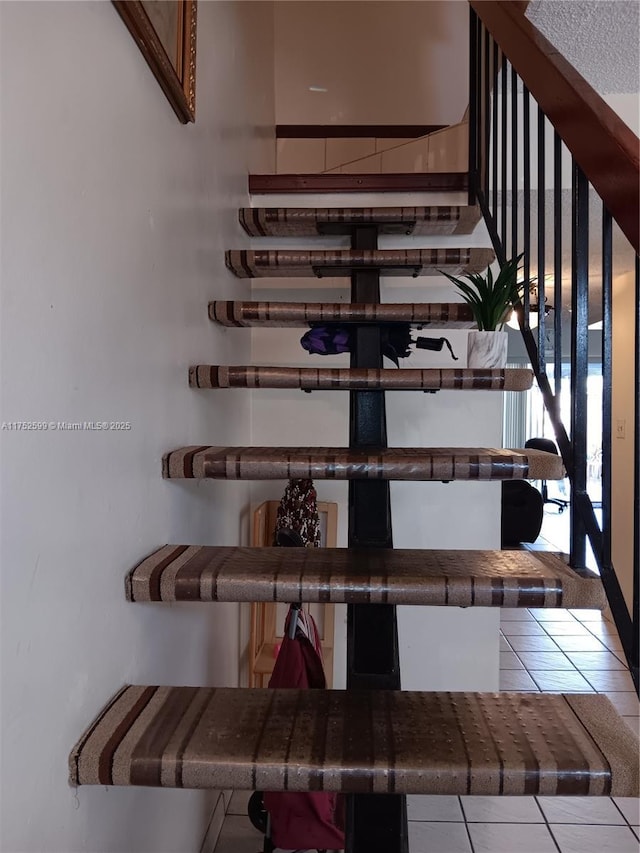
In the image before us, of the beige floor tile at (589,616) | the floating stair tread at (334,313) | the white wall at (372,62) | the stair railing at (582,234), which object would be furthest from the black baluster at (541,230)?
the white wall at (372,62)

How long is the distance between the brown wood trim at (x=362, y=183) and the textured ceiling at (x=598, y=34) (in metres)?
0.47

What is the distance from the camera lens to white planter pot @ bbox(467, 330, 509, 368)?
1362mm

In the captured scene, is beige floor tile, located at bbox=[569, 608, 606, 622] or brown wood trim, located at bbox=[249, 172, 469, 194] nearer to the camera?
brown wood trim, located at bbox=[249, 172, 469, 194]

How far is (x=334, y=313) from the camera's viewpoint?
144cm

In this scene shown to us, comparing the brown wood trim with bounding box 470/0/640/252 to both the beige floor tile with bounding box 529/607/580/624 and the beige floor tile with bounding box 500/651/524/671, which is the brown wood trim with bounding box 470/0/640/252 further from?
the beige floor tile with bounding box 529/607/580/624

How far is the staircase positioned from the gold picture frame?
1.87 feet

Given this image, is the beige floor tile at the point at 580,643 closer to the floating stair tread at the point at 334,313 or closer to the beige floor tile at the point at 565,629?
the beige floor tile at the point at 565,629

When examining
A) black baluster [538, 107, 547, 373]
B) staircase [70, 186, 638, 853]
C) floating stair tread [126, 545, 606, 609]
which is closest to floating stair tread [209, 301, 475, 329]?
staircase [70, 186, 638, 853]

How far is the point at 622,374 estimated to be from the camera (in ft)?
13.2

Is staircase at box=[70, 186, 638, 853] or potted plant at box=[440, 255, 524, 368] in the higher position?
potted plant at box=[440, 255, 524, 368]

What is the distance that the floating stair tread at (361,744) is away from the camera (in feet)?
2.32

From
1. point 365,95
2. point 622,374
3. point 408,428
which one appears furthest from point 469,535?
point 365,95

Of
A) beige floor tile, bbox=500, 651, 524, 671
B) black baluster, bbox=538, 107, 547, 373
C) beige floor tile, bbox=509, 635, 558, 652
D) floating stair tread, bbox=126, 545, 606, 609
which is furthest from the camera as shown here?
beige floor tile, bbox=509, 635, 558, 652

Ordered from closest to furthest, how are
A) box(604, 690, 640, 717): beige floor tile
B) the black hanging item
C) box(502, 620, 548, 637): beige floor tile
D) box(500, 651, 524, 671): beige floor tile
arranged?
the black hanging item → box(604, 690, 640, 717): beige floor tile → box(500, 651, 524, 671): beige floor tile → box(502, 620, 548, 637): beige floor tile
